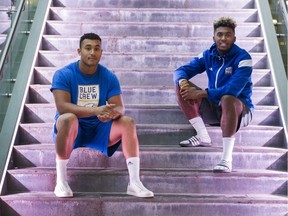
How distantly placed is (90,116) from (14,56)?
1.33 metres

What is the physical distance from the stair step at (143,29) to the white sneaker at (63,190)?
7.90ft

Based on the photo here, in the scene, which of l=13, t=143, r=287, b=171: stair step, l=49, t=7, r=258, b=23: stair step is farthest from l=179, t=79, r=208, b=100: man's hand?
l=49, t=7, r=258, b=23: stair step

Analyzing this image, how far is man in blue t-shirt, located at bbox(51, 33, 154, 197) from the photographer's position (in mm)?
3566

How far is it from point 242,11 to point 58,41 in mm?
1892

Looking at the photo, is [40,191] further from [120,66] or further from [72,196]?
[120,66]

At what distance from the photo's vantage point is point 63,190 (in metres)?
3.56

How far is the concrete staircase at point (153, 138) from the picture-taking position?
3541mm

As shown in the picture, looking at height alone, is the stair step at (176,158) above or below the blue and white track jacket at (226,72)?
below

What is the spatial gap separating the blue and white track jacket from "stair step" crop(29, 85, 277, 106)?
18.5 inches

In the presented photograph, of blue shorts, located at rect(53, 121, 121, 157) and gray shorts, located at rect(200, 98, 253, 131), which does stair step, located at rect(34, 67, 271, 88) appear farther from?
blue shorts, located at rect(53, 121, 121, 157)

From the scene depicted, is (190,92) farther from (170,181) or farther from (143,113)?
(170,181)

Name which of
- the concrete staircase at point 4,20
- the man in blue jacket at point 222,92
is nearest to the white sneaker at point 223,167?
the man in blue jacket at point 222,92

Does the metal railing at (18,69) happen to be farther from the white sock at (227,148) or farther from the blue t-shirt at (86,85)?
the white sock at (227,148)

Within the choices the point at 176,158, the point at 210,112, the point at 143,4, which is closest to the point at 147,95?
the point at 210,112
